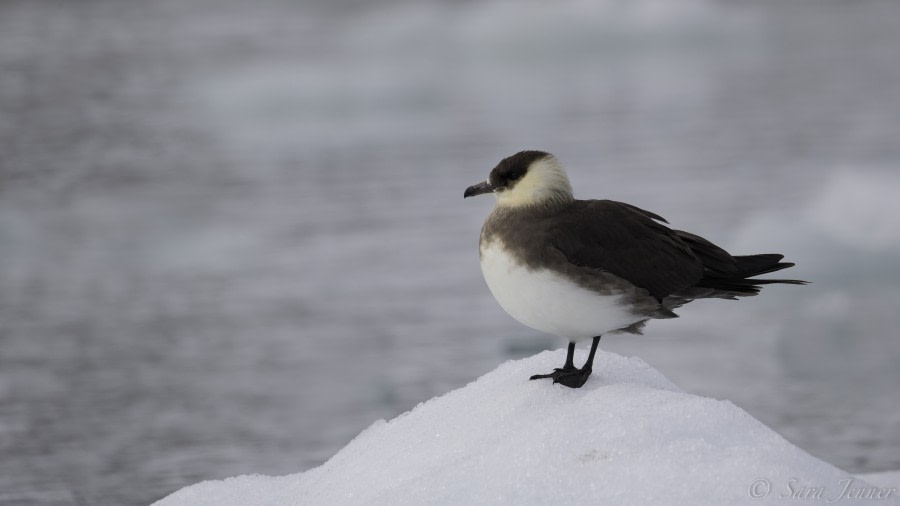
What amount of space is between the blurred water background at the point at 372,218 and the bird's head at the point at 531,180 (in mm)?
Result: 1689

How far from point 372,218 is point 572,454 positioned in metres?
5.66

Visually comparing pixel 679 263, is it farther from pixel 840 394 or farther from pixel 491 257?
pixel 840 394

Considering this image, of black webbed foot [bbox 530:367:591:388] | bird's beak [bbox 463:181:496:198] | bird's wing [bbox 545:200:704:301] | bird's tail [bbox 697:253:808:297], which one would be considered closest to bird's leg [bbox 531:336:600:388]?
black webbed foot [bbox 530:367:591:388]

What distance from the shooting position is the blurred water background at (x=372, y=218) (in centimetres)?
486

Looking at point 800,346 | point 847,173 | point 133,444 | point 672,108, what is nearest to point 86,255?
point 133,444

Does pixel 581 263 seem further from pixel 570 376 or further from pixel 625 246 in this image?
pixel 570 376

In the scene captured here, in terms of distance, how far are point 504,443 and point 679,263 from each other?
0.82m

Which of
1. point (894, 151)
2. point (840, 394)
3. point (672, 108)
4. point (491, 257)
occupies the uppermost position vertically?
point (672, 108)

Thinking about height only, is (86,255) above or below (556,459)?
above

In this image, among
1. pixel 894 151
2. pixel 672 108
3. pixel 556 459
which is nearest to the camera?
pixel 556 459

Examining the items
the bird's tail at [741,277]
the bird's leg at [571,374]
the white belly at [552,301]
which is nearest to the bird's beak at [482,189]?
the white belly at [552,301]

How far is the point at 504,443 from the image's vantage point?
293 centimetres

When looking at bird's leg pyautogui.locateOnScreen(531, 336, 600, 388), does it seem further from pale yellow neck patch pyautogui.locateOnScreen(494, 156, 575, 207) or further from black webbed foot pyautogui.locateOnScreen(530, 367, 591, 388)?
pale yellow neck patch pyautogui.locateOnScreen(494, 156, 575, 207)

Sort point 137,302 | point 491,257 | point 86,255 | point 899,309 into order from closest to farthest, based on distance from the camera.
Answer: point 491,257, point 899,309, point 137,302, point 86,255
